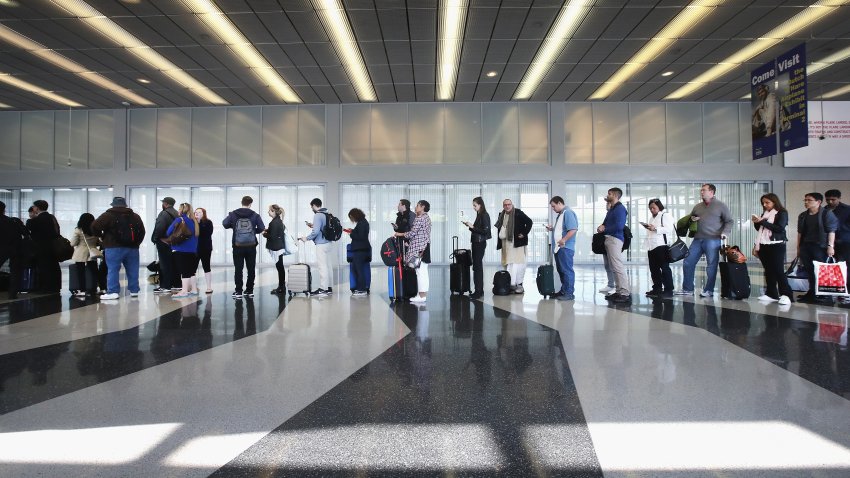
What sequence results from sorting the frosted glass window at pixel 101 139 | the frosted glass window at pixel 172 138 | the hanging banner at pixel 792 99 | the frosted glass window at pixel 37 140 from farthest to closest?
the frosted glass window at pixel 37 140 → the frosted glass window at pixel 101 139 → the frosted glass window at pixel 172 138 → the hanging banner at pixel 792 99

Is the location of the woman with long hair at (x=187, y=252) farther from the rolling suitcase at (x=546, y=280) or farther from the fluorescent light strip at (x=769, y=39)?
the fluorescent light strip at (x=769, y=39)

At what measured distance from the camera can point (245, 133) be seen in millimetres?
17234

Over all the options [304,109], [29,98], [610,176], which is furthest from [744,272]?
[29,98]

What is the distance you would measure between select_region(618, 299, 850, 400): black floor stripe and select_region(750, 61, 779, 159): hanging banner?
185 inches

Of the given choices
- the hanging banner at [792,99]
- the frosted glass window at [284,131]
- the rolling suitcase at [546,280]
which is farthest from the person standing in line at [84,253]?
the hanging banner at [792,99]

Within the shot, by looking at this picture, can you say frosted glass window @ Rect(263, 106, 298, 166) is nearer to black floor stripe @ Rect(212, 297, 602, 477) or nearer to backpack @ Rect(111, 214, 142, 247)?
backpack @ Rect(111, 214, 142, 247)

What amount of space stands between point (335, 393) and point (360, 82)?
1266 cm

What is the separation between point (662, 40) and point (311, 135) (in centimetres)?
1095

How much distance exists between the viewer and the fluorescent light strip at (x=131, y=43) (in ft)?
31.7

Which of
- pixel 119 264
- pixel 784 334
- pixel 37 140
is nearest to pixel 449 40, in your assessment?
pixel 119 264

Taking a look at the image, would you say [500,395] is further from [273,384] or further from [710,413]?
[273,384]

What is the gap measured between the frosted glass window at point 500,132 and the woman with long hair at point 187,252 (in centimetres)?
1061

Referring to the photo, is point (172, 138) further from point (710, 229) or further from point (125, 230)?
point (710, 229)

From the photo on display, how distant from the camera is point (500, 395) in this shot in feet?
10.3
